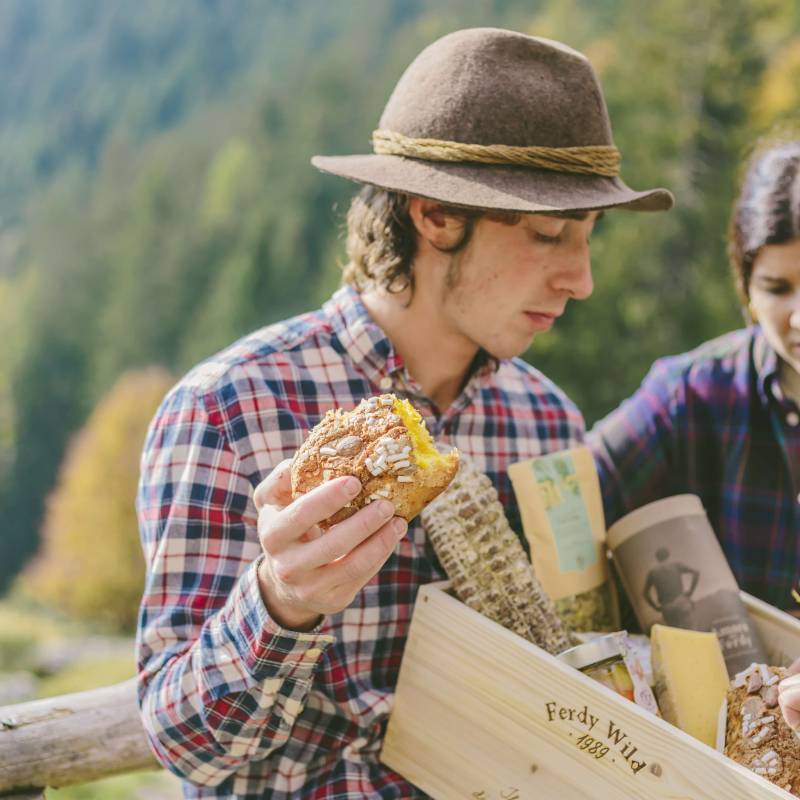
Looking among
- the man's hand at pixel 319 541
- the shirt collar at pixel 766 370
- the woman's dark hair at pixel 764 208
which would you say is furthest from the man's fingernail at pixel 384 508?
the shirt collar at pixel 766 370

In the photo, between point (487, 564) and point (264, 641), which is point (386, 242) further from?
point (264, 641)

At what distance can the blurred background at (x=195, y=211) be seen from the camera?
58.6ft

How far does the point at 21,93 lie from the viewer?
2100 inches

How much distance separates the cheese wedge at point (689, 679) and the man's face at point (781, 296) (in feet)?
2.58

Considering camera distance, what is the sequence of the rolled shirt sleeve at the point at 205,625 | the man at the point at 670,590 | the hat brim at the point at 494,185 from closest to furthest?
1. the rolled shirt sleeve at the point at 205,625
2. the hat brim at the point at 494,185
3. the man at the point at 670,590

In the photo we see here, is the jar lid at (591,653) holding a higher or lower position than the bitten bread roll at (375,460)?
lower

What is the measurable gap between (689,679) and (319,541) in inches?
29.3

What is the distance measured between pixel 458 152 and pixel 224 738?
1101mm

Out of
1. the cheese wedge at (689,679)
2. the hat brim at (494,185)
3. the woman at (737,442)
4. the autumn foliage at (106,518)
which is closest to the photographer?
the cheese wedge at (689,679)

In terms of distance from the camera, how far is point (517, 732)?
1610 mm

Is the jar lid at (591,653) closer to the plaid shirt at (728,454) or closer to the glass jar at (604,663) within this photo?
the glass jar at (604,663)

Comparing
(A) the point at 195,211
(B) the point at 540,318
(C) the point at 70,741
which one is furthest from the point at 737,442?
(A) the point at 195,211

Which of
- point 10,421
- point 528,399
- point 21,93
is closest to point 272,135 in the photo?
point 10,421

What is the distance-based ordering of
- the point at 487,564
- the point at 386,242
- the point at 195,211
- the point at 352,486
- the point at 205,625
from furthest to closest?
the point at 195,211 → the point at 386,242 → the point at 487,564 → the point at 205,625 → the point at 352,486
